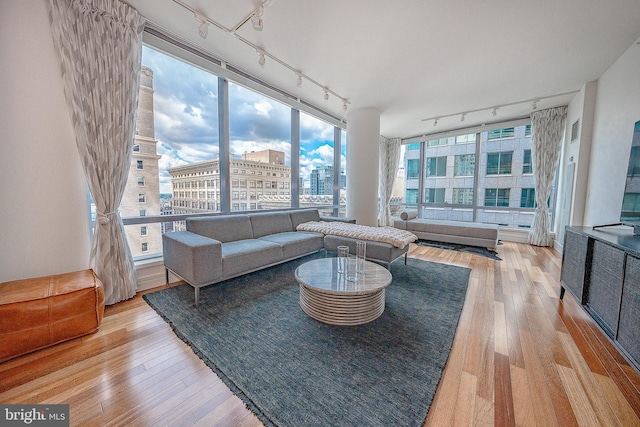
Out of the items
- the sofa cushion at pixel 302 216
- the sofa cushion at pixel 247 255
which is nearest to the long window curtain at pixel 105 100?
the sofa cushion at pixel 247 255

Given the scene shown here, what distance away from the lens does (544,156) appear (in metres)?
4.39

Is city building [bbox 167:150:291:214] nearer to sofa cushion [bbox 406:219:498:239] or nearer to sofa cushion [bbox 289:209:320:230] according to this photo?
sofa cushion [bbox 289:209:320:230]

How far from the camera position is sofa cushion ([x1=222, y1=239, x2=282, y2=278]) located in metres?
2.28

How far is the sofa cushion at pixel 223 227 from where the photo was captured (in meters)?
2.63

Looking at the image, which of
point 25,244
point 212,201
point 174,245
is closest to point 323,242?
point 212,201

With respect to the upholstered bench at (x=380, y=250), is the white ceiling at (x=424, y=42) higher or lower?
higher

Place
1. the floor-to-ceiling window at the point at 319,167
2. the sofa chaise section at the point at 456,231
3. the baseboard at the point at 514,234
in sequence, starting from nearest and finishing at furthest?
the sofa chaise section at the point at 456,231 → the floor-to-ceiling window at the point at 319,167 → the baseboard at the point at 514,234

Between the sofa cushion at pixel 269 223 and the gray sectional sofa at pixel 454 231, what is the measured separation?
2.81 m

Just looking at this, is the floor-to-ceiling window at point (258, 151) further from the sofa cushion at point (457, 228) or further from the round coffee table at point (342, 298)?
the sofa cushion at point (457, 228)

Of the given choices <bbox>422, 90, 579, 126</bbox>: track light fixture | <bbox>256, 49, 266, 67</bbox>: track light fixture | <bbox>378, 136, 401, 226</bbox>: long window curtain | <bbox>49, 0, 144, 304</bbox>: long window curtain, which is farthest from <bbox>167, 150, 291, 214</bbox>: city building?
<bbox>422, 90, 579, 126</bbox>: track light fixture

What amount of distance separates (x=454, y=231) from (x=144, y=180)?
17.1 ft

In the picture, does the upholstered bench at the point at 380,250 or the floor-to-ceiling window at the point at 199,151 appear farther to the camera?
the upholstered bench at the point at 380,250

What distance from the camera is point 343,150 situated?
5.46m

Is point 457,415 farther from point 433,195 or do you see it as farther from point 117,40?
point 433,195
